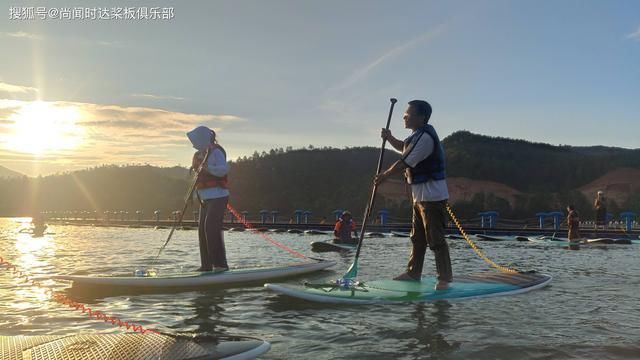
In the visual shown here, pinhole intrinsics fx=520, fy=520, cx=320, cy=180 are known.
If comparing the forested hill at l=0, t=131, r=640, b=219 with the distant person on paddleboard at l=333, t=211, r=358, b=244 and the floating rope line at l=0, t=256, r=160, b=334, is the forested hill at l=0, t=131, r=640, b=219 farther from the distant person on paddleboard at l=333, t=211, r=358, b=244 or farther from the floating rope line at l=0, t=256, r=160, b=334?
the floating rope line at l=0, t=256, r=160, b=334

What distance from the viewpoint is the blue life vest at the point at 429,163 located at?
7.58 meters

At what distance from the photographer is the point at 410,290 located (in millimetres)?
7215

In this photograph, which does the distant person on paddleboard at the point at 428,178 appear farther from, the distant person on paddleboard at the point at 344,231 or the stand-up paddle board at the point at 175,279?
the distant person on paddleboard at the point at 344,231

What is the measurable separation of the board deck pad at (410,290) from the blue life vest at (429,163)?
5.26 feet

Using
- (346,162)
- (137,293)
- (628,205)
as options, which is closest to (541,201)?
(628,205)

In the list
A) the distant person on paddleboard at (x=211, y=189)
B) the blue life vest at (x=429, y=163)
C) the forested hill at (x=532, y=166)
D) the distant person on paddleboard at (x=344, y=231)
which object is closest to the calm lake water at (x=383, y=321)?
the distant person on paddleboard at (x=211, y=189)

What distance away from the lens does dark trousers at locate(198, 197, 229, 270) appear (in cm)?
904

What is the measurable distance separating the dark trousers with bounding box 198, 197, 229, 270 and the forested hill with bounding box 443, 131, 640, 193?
73.4 meters

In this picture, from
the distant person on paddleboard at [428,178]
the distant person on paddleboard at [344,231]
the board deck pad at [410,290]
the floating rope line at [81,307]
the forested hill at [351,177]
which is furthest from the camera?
the forested hill at [351,177]

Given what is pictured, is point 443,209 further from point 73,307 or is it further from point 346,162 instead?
point 346,162

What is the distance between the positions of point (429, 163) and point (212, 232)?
3.92 meters

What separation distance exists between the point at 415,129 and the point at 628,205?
62.4m

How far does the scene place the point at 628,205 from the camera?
60000 millimetres

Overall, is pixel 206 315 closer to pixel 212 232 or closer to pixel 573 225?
pixel 212 232
